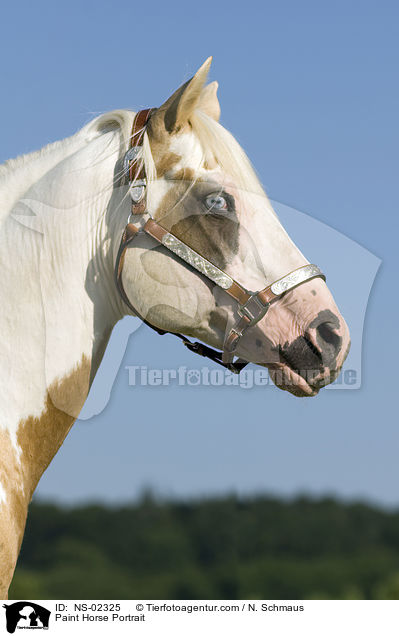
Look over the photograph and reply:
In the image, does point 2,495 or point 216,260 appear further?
point 216,260

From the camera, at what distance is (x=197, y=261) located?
8.64 ft

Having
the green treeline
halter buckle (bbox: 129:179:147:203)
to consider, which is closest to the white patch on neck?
halter buckle (bbox: 129:179:147:203)

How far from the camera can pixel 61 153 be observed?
2.86 meters

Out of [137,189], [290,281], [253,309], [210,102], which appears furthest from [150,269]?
[210,102]

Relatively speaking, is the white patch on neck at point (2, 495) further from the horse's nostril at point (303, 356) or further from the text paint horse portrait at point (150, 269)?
the horse's nostril at point (303, 356)

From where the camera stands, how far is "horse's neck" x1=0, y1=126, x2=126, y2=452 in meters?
2.48

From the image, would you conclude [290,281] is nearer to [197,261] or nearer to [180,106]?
[197,261]

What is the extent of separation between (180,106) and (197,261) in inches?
27.4

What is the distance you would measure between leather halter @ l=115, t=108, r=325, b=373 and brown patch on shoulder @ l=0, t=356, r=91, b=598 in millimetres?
464

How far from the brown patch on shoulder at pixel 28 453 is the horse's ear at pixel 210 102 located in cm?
151

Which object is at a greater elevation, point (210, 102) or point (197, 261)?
point (210, 102)
